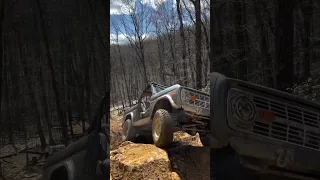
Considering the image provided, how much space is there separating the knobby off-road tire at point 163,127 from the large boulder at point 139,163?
0.16 metres

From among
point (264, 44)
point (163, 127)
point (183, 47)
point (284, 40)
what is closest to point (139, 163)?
point (163, 127)

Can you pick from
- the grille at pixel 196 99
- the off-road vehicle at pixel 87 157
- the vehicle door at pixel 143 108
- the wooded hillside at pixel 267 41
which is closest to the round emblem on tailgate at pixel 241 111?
the wooded hillside at pixel 267 41

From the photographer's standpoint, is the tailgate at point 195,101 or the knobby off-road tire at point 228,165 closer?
the knobby off-road tire at point 228,165

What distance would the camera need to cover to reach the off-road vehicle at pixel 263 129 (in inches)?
95.6

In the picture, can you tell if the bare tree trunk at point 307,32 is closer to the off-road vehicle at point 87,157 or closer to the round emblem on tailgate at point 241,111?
the round emblem on tailgate at point 241,111

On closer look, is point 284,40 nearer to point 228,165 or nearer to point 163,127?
point 228,165

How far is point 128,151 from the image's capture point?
13.3 ft

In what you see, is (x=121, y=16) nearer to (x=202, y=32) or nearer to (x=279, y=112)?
(x=202, y=32)

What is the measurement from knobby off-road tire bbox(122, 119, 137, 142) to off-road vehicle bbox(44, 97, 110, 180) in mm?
895

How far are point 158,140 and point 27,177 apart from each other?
1.67 meters

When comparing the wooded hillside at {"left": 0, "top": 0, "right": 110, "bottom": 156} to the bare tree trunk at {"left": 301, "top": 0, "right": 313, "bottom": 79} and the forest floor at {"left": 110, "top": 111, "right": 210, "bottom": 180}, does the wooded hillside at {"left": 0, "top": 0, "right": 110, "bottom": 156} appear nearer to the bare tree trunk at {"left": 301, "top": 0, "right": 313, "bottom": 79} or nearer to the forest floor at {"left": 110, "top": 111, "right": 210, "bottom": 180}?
the forest floor at {"left": 110, "top": 111, "right": 210, "bottom": 180}

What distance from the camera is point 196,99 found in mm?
3617

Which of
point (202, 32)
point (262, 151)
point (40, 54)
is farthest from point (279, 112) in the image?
point (40, 54)

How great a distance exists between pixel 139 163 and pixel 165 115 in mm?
754
